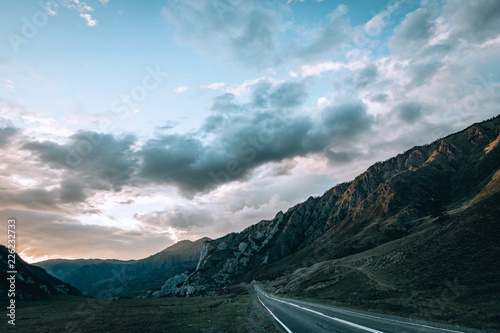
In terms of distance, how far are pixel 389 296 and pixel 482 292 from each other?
10.5 m

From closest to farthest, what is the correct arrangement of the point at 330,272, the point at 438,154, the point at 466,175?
the point at 330,272
the point at 466,175
the point at 438,154

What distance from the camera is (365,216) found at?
160 metres

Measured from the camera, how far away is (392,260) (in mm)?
48219

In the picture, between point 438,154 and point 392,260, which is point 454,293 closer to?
point 392,260

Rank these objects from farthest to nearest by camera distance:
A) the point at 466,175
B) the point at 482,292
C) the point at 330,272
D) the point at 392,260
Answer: the point at 466,175
the point at 330,272
the point at 392,260
the point at 482,292

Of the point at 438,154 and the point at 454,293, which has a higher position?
the point at 438,154

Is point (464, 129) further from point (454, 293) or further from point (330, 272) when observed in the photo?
point (454, 293)

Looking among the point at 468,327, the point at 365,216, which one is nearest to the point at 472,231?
the point at 468,327

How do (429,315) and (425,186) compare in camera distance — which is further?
(425,186)

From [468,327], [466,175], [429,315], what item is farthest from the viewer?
[466,175]

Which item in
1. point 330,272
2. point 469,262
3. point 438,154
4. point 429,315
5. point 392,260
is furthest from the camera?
point 438,154

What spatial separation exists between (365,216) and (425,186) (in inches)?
1683

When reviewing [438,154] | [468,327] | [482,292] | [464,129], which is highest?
[464,129]

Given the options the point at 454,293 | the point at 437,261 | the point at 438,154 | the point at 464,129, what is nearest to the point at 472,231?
the point at 437,261
